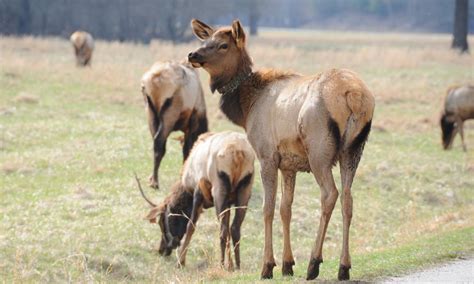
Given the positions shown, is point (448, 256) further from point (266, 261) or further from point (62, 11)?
point (62, 11)

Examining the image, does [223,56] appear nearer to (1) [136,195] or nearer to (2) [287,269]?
(2) [287,269]

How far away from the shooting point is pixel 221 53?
10.1m

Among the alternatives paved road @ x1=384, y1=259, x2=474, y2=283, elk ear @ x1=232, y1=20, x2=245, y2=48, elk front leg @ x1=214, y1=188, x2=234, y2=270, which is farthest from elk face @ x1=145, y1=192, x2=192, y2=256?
paved road @ x1=384, y1=259, x2=474, y2=283

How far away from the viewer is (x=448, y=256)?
10.6m

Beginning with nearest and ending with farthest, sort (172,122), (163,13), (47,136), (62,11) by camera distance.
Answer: (172,122), (47,136), (62,11), (163,13)

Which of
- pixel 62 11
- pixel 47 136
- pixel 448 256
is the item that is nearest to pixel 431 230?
pixel 448 256

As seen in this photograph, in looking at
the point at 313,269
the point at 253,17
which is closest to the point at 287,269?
the point at 313,269

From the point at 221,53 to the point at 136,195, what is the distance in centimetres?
675

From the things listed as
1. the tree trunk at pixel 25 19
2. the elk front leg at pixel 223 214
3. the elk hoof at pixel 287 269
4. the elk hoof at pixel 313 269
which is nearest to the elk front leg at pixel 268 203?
the elk hoof at pixel 287 269

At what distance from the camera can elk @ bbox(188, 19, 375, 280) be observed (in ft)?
29.3

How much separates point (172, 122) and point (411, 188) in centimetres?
474

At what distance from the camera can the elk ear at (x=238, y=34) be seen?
9906 mm

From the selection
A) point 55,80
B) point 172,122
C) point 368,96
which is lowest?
point 55,80

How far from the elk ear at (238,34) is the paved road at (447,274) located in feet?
9.09
